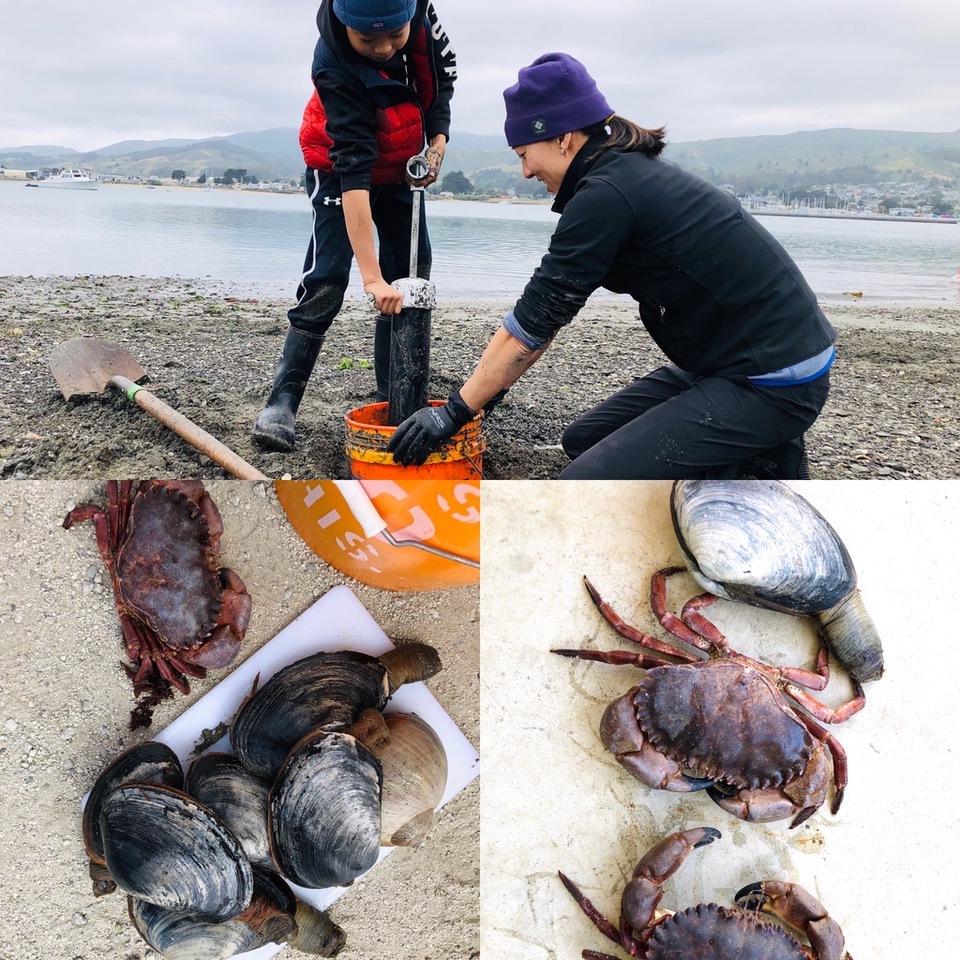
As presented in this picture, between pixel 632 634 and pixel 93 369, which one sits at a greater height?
pixel 93 369

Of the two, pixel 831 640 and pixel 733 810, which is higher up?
pixel 831 640

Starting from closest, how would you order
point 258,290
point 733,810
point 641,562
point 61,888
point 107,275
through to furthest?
1. point 733,810
2. point 641,562
3. point 61,888
4. point 258,290
5. point 107,275

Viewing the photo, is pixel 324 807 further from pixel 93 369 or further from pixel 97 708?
pixel 93 369

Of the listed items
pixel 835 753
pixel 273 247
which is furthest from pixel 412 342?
pixel 273 247

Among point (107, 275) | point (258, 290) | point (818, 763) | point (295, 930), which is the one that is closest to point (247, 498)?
point (295, 930)

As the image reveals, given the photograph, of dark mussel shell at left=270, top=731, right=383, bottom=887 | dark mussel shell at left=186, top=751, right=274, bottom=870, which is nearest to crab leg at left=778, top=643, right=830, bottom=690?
dark mussel shell at left=270, top=731, right=383, bottom=887

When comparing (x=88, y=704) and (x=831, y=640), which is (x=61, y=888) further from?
(x=831, y=640)
